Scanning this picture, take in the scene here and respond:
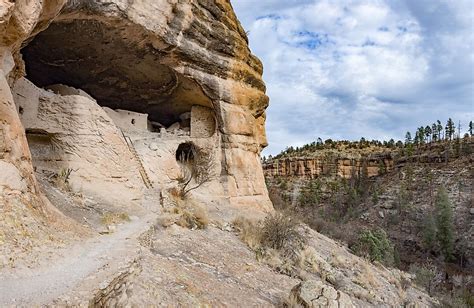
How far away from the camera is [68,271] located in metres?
4.14

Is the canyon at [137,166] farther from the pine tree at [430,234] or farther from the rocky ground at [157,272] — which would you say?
the pine tree at [430,234]

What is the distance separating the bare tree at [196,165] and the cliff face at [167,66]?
0.35 meters

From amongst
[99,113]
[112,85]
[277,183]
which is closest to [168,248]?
[99,113]

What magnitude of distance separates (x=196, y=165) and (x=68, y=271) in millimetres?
10268

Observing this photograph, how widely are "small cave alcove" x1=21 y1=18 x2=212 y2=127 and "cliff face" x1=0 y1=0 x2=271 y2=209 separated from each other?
1.2 inches

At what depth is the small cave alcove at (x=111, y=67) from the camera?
10.6 metres

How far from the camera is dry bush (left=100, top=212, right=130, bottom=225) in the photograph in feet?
23.1

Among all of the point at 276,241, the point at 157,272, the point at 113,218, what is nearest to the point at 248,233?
the point at 276,241

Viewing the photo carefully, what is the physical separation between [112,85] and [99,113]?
460 centimetres

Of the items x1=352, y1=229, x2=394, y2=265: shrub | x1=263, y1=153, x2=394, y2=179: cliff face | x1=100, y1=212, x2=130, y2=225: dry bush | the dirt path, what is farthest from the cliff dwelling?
x1=263, y1=153, x2=394, y2=179: cliff face

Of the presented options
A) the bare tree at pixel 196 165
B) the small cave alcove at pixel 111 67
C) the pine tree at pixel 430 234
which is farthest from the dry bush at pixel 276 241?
the pine tree at pixel 430 234

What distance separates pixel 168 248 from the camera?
6.46 metres

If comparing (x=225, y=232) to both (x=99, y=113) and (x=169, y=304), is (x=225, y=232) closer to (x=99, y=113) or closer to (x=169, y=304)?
(x=99, y=113)

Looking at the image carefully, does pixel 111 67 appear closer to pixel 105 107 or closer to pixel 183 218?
pixel 105 107
